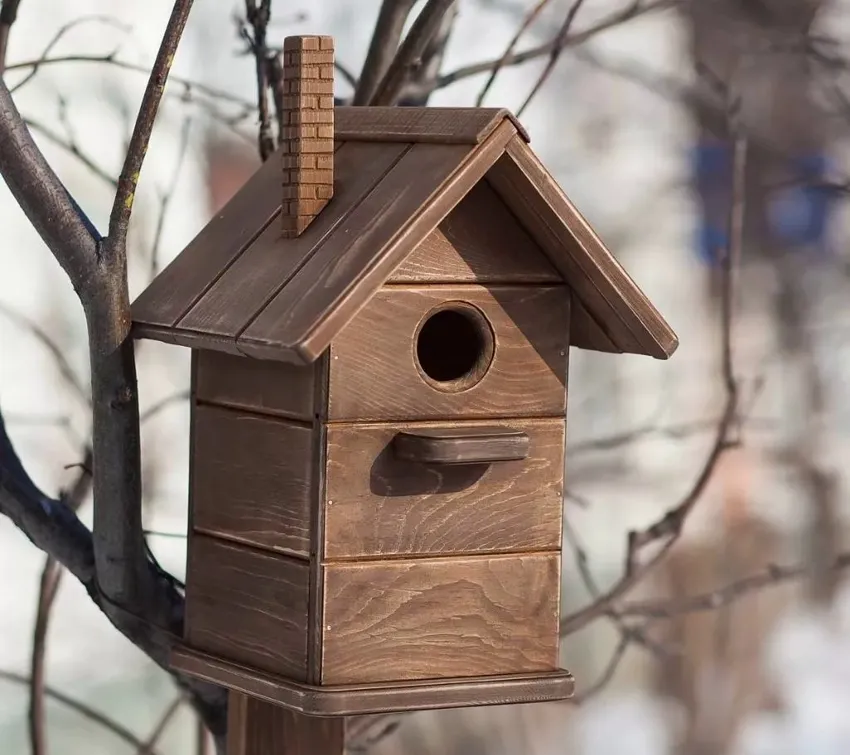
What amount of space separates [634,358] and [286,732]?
1.09 metres

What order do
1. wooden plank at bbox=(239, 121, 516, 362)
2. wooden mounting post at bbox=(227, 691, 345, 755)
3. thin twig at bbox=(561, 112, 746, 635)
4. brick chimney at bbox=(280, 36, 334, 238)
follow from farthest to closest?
thin twig at bbox=(561, 112, 746, 635) → wooden mounting post at bbox=(227, 691, 345, 755) → brick chimney at bbox=(280, 36, 334, 238) → wooden plank at bbox=(239, 121, 516, 362)

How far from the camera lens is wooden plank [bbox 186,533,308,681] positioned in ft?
3.67

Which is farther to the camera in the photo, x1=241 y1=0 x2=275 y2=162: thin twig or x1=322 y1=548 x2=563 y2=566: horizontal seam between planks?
x1=241 y1=0 x2=275 y2=162: thin twig

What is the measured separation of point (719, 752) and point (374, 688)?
136cm

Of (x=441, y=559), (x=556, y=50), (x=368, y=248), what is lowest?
(x=441, y=559)

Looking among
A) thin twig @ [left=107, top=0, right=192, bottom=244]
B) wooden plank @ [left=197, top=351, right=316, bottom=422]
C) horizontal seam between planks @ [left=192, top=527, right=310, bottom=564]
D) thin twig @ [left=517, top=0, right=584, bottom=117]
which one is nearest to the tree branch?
thin twig @ [left=107, top=0, right=192, bottom=244]

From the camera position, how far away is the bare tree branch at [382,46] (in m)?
1.43

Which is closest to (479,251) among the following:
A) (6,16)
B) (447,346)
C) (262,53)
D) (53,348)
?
(447,346)

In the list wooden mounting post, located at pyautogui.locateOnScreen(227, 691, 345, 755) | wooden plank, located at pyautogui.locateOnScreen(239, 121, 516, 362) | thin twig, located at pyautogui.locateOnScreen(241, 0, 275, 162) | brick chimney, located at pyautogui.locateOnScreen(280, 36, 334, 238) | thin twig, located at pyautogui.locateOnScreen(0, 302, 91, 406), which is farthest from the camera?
thin twig, located at pyautogui.locateOnScreen(0, 302, 91, 406)

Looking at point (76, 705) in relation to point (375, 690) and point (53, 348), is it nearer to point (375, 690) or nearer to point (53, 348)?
point (53, 348)

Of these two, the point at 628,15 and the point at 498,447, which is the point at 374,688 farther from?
the point at 628,15

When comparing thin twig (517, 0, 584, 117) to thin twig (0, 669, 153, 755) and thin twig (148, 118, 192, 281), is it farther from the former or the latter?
thin twig (0, 669, 153, 755)

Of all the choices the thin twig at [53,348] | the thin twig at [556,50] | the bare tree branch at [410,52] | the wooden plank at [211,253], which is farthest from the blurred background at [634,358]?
the wooden plank at [211,253]

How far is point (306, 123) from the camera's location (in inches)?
44.4
